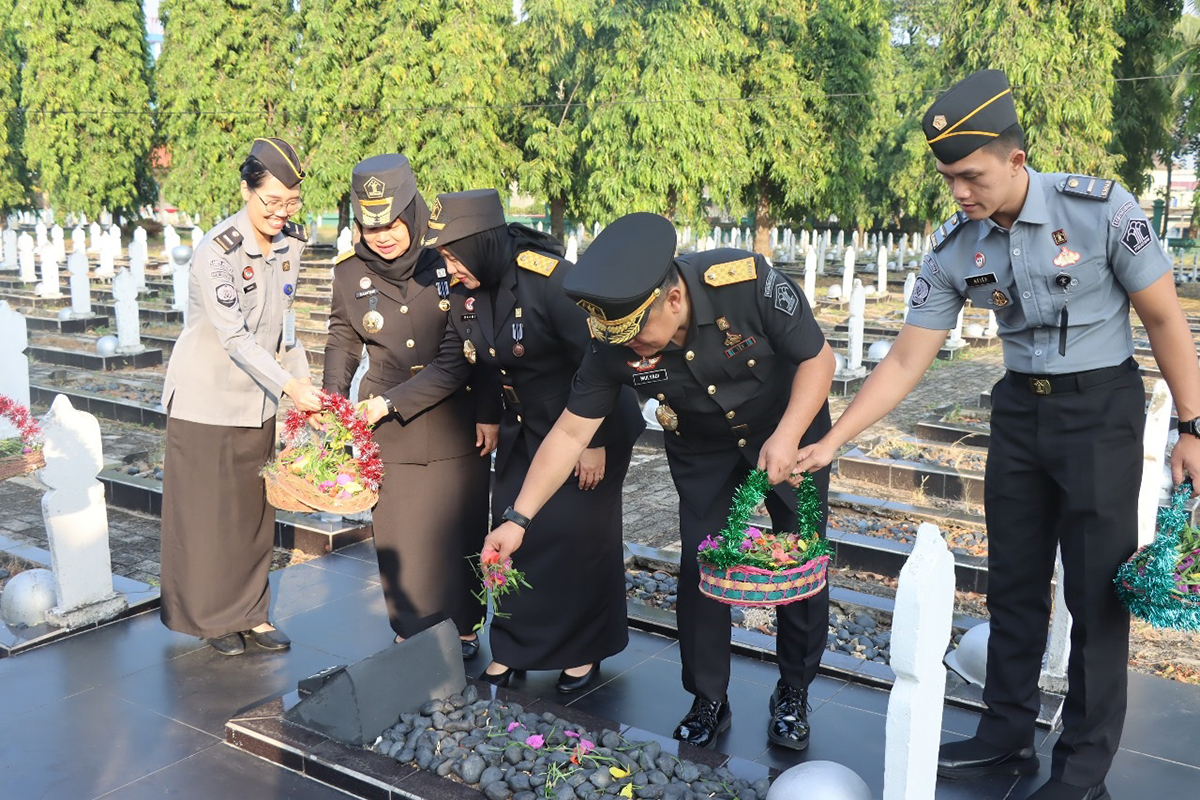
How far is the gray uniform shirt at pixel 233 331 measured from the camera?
13.8 feet

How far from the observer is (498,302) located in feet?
13.0

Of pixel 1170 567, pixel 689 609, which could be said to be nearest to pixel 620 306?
pixel 689 609

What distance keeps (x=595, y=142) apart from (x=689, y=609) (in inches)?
841

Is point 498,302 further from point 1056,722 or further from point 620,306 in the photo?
point 1056,722

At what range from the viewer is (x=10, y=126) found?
3459 centimetres

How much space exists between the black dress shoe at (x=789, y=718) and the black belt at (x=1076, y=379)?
1397 mm

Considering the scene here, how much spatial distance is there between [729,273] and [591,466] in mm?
1062

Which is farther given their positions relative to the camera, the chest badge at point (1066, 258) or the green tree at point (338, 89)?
the green tree at point (338, 89)

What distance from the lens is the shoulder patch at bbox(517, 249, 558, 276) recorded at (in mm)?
3881

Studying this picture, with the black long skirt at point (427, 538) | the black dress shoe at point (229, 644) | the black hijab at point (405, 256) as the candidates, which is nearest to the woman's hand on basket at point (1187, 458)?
the black long skirt at point (427, 538)

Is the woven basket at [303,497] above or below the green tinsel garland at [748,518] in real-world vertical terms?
below

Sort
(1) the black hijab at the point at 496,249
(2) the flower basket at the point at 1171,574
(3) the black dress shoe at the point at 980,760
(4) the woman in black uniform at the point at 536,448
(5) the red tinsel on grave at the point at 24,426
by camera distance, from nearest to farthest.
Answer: (2) the flower basket at the point at 1171,574, (3) the black dress shoe at the point at 980,760, (1) the black hijab at the point at 496,249, (4) the woman in black uniform at the point at 536,448, (5) the red tinsel on grave at the point at 24,426

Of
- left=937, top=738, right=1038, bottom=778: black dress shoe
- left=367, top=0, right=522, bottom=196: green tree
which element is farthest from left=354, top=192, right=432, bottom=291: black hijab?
left=367, top=0, right=522, bottom=196: green tree

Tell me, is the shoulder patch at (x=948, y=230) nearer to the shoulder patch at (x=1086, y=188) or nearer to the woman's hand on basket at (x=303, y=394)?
the shoulder patch at (x=1086, y=188)
